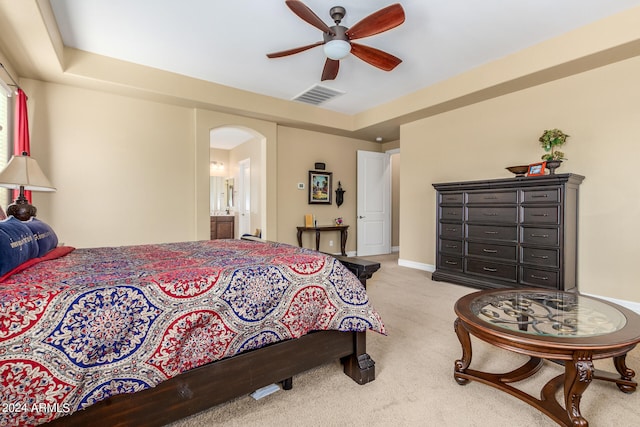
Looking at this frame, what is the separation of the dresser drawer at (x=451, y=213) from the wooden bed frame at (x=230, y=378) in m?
2.63

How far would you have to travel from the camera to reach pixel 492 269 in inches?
149

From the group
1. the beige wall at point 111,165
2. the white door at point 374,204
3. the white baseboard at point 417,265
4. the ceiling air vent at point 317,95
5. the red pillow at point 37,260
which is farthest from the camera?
the white door at point 374,204

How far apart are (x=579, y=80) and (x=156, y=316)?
466 centimetres

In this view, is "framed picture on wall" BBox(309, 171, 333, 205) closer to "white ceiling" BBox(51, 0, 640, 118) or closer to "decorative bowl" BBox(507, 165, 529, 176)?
"white ceiling" BBox(51, 0, 640, 118)

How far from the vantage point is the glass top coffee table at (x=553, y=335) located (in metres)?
1.37

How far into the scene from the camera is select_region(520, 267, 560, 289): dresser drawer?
3253 millimetres

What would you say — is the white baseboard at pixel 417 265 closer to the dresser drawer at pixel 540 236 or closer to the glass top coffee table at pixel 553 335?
the dresser drawer at pixel 540 236

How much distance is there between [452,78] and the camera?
4.20 metres

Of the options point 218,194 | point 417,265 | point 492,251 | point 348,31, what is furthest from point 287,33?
point 218,194

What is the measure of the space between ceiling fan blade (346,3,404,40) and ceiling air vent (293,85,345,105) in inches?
75.3

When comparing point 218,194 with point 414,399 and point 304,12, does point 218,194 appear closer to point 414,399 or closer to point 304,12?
point 304,12

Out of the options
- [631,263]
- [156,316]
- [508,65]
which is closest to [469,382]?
[156,316]

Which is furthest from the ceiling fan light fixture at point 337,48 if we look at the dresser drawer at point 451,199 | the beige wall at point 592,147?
the beige wall at point 592,147

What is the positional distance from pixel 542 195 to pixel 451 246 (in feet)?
4.11
